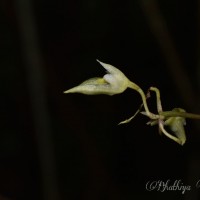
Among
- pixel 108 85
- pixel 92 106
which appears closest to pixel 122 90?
pixel 108 85

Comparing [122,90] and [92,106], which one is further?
[92,106]

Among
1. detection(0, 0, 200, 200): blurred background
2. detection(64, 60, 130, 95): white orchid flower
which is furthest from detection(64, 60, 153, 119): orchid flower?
detection(0, 0, 200, 200): blurred background

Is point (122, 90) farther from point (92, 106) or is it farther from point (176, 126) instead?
point (92, 106)

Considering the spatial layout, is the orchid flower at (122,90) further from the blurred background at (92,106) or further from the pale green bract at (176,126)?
the blurred background at (92,106)

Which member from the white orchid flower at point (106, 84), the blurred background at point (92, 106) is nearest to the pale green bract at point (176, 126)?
the white orchid flower at point (106, 84)

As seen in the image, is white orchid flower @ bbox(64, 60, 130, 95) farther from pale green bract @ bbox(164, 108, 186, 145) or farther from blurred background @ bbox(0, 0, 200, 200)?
blurred background @ bbox(0, 0, 200, 200)

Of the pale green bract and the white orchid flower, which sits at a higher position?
the white orchid flower

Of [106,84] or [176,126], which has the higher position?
[106,84]
